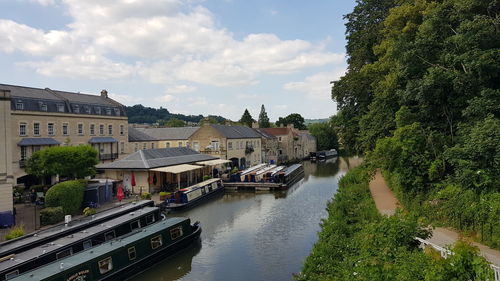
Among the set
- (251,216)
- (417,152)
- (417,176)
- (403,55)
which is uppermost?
(403,55)

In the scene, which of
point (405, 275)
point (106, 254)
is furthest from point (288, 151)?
point (405, 275)

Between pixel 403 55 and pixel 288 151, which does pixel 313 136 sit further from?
pixel 403 55

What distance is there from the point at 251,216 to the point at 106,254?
12.0 m

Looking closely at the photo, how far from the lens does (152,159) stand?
99.1ft

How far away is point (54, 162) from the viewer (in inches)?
985

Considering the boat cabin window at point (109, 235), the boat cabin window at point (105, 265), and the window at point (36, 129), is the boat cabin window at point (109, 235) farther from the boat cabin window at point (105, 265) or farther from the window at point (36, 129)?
the window at point (36, 129)

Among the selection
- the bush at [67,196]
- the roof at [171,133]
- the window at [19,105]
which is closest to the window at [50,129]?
the window at [19,105]

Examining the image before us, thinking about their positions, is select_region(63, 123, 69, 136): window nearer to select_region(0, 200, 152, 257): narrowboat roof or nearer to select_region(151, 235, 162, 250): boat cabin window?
select_region(0, 200, 152, 257): narrowboat roof

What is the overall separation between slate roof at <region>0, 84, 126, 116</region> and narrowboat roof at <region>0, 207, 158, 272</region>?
826 inches

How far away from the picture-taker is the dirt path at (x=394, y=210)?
1028cm

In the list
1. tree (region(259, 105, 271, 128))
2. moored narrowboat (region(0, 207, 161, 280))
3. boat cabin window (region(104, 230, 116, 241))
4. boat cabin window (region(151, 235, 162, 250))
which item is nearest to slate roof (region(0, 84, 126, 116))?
moored narrowboat (region(0, 207, 161, 280))

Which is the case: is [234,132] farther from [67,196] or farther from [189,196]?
[67,196]

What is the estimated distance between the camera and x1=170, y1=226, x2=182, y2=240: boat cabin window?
16.6 meters

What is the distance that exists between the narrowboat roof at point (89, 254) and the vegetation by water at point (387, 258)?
7396mm
